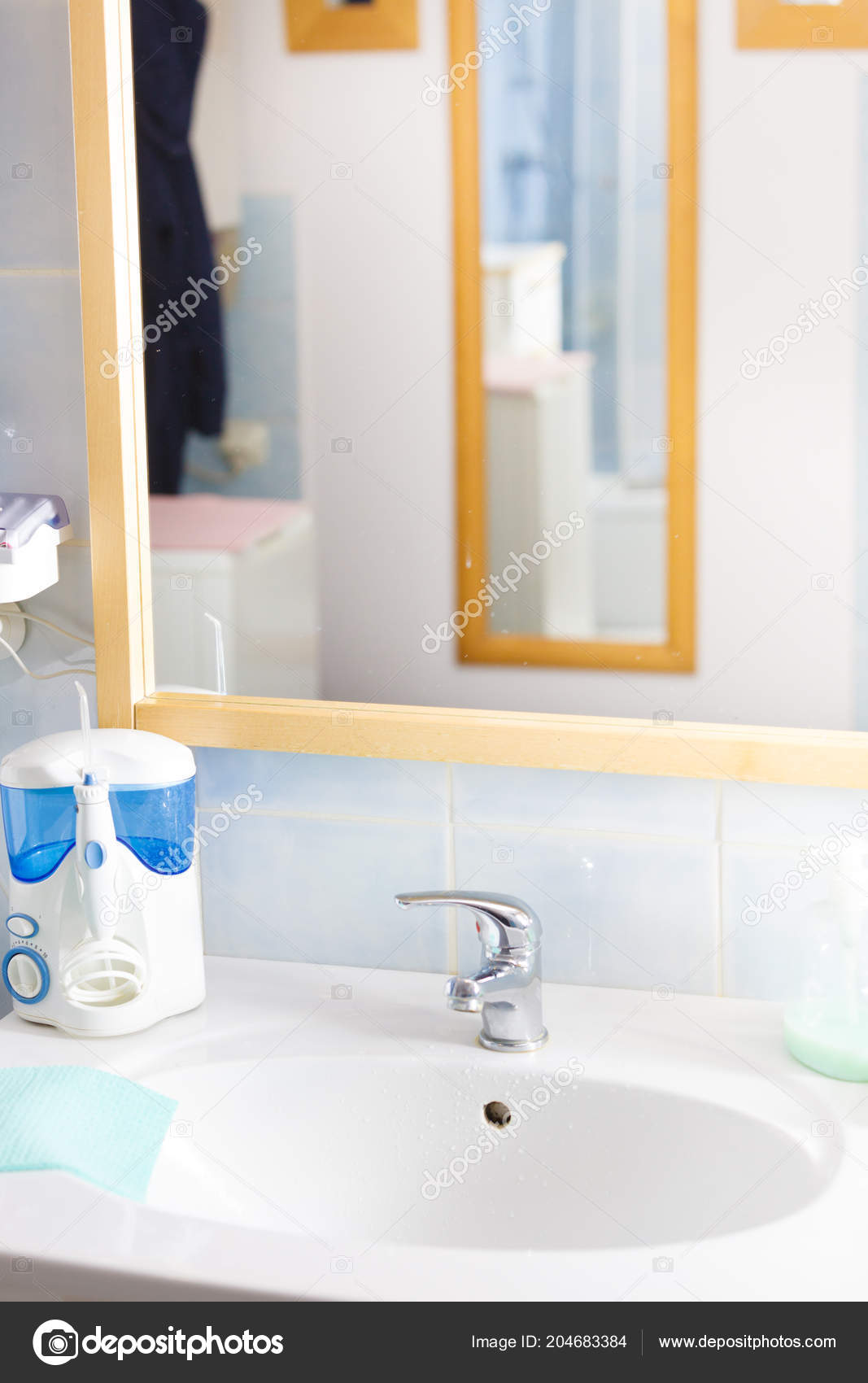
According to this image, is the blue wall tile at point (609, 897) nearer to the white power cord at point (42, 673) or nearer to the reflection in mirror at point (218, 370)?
the reflection in mirror at point (218, 370)

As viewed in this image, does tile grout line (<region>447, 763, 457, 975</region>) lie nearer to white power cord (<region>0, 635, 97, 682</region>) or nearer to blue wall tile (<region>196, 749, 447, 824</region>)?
blue wall tile (<region>196, 749, 447, 824</region>)

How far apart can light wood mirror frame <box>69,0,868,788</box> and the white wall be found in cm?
2

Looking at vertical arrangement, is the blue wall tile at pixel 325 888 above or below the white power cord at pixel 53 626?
below

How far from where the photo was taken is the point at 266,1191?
94cm

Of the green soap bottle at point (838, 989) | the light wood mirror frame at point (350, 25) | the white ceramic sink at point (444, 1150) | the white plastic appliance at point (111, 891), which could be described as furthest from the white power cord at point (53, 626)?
the green soap bottle at point (838, 989)

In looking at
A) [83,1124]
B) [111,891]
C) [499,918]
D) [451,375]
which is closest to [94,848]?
[111,891]

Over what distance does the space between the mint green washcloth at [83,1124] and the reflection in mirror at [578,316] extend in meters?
0.44

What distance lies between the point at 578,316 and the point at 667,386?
0.08 meters

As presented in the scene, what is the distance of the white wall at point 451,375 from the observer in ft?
3.01

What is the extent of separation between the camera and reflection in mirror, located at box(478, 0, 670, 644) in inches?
36.9

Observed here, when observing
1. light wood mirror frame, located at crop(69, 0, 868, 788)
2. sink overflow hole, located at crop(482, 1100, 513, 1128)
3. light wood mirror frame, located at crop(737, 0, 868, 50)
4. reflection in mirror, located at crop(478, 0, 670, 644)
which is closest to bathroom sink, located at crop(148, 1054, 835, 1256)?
sink overflow hole, located at crop(482, 1100, 513, 1128)

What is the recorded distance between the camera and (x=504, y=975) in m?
0.98

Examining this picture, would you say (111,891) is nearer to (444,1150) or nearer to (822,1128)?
(444,1150)
